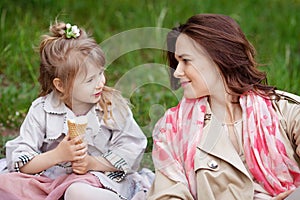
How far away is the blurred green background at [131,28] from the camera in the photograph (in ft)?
13.9

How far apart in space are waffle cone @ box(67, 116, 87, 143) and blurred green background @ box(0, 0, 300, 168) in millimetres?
686

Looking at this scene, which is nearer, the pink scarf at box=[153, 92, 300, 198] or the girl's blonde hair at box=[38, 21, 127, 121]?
the pink scarf at box=[153, 92, 300, 198]

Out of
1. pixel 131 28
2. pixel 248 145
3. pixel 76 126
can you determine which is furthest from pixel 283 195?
pixel 131 28

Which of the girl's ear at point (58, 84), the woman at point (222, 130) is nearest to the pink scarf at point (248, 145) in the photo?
the woman at point (222, 130)

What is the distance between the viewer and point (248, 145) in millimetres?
2883

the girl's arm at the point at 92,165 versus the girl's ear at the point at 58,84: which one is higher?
the girl's ear at the point at 58,84

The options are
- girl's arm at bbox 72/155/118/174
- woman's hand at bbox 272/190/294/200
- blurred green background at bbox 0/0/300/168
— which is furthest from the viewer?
blurred green background at bbox 0/0/300/168

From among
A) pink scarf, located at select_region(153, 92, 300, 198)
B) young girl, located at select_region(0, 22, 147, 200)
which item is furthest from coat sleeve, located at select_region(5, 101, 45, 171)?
pink scarf, located at select_region(153, 92, 300, 198)

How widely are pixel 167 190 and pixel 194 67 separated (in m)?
0.47

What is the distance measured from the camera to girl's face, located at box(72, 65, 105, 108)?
2.96 meters

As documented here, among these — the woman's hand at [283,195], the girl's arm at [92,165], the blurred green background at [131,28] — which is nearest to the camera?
the woman's hand at [283,195]

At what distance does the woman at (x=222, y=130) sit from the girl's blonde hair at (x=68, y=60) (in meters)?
0.28

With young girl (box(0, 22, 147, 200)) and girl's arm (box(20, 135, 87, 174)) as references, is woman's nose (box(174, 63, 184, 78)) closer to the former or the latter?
young girl (box(0, 22, 147, 200))

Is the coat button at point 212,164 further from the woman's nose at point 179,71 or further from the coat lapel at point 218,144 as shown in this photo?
the woman's nose at point 179,71
